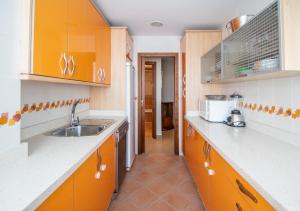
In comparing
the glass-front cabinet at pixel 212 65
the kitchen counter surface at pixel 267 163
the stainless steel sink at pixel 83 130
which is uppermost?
the glass-front cabinet at pixel 212 65

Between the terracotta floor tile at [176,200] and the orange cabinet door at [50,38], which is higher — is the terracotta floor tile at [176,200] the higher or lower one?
the lower one

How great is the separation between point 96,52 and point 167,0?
1.05m

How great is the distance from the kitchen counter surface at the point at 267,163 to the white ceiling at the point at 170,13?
166 cm

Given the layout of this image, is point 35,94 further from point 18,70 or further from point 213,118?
point 213,118

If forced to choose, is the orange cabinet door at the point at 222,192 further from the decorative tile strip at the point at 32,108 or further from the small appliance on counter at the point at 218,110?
the decorative tile strip at the point at 32,108

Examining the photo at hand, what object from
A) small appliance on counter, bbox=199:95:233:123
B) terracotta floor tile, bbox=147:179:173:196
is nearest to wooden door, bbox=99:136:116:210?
terracotta floor tile, bbox=147:179:173:196

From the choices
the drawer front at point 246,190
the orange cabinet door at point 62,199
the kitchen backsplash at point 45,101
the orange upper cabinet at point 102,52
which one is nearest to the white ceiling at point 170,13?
the orange upper cabinet at point 102,52

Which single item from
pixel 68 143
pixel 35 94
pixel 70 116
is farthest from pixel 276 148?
pixel 70 116

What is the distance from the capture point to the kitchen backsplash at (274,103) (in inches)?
48.8

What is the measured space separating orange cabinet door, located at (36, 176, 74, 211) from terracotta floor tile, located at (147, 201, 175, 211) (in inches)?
45.0

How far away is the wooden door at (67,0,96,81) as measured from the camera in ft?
4.50

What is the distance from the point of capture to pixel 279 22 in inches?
38.5

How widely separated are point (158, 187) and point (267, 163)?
159 cm

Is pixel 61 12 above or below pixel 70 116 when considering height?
above
